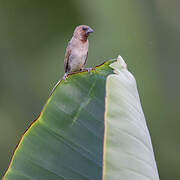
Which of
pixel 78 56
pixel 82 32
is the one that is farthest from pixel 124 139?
pixel 78 56

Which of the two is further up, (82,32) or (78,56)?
(82,32)

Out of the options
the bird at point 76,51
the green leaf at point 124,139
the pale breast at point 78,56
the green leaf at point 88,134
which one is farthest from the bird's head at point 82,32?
the green leaf at point 124,139

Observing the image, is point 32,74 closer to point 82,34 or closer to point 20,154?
point 82,34

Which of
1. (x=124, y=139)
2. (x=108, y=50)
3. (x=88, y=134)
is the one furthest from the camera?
(x=108, y=50)

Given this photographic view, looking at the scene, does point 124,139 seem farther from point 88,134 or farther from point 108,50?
point 108,50

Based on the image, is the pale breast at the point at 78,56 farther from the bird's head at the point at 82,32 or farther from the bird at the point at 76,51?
the bird's head at the point at 82,32

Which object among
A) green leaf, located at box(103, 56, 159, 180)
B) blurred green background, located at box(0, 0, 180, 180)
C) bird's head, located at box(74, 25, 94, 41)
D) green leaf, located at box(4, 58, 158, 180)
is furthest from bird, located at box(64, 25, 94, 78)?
green leaf, located at box(103, 56, 159, 180)
